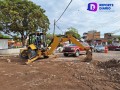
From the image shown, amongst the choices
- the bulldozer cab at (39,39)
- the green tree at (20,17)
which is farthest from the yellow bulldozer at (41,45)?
the green tree at (20,17)

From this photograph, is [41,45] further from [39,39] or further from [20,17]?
[20,17]

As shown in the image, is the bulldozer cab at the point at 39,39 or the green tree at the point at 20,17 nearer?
the bulldozer cab at the point at 39,39

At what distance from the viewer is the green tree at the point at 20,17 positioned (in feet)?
129

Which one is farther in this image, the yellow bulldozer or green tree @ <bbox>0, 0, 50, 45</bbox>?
green tree @ <bbox>0, 0, 50, 45</bbox>

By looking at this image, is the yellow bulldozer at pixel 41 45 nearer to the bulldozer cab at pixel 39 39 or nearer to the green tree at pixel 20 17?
the bulldozer cab at pixel 39 39

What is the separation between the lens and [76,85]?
1028 cm

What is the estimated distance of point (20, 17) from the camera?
39375 millimetres

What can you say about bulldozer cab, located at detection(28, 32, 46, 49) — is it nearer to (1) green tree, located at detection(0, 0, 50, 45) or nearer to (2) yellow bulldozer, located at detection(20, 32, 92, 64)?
(2) yellow bulldozer, located at detection(20, 32, 92, 64)

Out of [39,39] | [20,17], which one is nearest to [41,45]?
[39,39]

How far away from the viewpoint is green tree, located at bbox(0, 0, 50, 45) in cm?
3925

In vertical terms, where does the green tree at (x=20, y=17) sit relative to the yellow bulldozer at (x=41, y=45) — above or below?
above

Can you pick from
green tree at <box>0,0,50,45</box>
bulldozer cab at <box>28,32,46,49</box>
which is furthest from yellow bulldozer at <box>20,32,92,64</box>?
green tree at <box>0,0,50,45</box>

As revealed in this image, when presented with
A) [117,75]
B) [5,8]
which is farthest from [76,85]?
[5,8]

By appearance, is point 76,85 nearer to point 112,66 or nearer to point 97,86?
point 97,86
